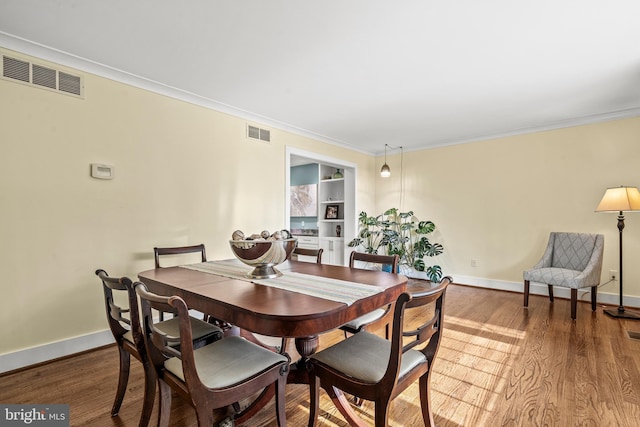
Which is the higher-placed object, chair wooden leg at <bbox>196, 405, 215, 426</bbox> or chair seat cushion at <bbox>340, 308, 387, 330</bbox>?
chair seat cushion at <bbox>340, 308, 387, 330</bbox>

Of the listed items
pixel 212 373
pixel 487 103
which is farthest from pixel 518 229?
pixel 212 373

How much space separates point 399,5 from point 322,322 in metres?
1.82

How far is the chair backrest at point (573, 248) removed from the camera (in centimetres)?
370

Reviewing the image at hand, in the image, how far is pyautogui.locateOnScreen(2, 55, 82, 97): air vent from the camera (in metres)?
2.24

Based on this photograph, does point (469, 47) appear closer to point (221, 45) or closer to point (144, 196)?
point (221, 45)

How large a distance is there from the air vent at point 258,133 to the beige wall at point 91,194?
25 cm

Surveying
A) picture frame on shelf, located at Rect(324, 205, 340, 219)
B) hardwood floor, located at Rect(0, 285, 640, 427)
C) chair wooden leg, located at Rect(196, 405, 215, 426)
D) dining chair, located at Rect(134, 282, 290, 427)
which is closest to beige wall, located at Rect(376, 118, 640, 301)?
picture frame on shelf, located at Rect(324, 205, 340, 219)

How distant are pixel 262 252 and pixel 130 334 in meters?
0.81

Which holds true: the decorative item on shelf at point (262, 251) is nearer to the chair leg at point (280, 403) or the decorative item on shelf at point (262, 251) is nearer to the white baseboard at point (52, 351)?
the chair leg at point (280, 403)

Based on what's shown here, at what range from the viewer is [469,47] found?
229 cm

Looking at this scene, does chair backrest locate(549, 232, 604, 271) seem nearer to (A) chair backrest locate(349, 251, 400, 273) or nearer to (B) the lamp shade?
(B) the lamp shade

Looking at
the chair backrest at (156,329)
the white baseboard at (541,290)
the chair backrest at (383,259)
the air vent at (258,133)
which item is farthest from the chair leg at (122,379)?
the white baseboard at (541,290)
